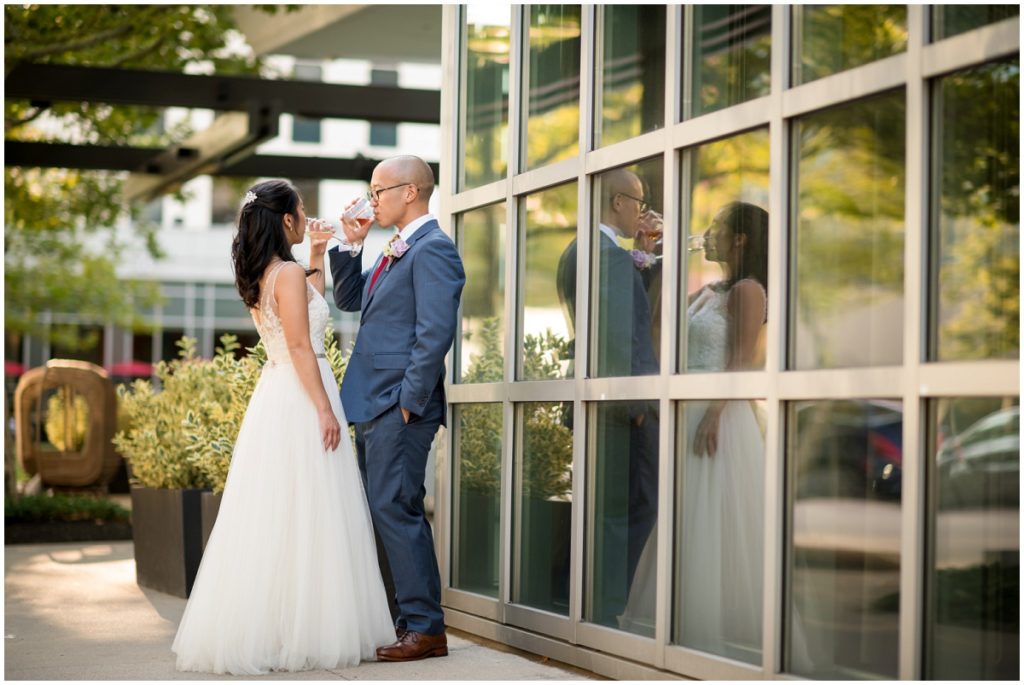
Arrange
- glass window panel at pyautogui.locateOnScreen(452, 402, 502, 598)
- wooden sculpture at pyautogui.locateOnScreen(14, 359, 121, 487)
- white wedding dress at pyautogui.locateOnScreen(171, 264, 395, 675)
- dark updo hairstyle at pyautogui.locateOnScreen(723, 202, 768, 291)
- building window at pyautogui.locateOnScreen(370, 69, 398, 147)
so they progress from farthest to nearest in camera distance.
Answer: building window at pyautogui.locateOnScreen(370, 69, 398, 147) < wooden sculpture at pyautogui.locateOnScreen(14, 359, 121, 487) < glass window panel at pyautogui.locateOnScreen(452, 402, 502, 598) < white wedding dress at pyautogui.locateOnScreen(171, 264, 395, 675) < dark updo hairstyle at pyautogui.locateOnScreen(723, 202, 768, 291)

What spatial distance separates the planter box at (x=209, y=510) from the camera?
7.87 m

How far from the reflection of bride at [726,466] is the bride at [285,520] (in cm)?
145

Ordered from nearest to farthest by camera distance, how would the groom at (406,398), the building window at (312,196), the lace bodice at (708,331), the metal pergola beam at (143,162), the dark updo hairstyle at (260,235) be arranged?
the lace bodice at (708,331) → the groom at (406,398) → the dark updo hairstyle at (260,235) → the metal pergola beam at (143,162) → the building window at (312,196)

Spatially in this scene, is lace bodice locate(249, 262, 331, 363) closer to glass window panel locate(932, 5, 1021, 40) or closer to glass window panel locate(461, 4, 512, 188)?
glass window panel locate(461, 4, 512, 188)

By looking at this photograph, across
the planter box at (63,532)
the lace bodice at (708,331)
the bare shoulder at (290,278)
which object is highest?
the bare shoulder at (290,278)

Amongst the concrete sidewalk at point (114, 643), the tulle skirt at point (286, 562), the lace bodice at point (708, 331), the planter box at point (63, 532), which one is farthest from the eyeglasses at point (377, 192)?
the planter box at point (63, 532)

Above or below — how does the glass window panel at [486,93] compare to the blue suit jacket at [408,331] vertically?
above

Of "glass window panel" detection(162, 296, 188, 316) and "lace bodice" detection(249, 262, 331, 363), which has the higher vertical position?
"glass window panel" detection(162, 296, 188, 316)

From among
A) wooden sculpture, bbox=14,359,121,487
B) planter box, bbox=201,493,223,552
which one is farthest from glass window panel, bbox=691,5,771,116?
wooden sculpture, bbox=14,359,121,487

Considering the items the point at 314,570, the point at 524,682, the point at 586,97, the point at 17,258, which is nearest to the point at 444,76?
the point at 586,97

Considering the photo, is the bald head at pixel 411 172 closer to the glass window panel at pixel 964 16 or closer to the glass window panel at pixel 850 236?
the glass window panel at pixel 850 236

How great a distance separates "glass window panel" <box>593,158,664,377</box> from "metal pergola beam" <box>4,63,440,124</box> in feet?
23.8

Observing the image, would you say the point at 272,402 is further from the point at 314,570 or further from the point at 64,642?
the point at 64,642

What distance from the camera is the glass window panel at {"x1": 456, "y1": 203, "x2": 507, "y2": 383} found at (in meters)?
6.56
